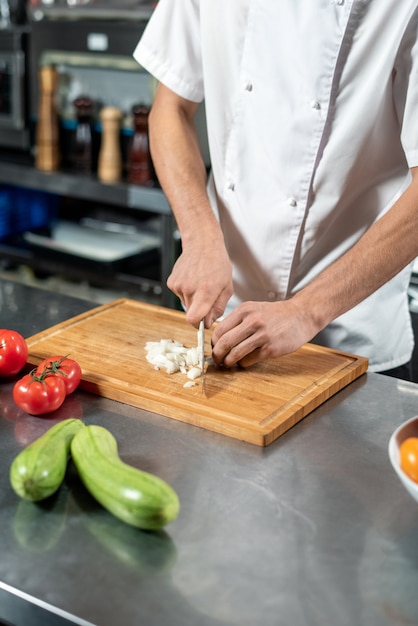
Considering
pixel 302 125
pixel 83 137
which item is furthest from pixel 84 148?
pixel 302 125

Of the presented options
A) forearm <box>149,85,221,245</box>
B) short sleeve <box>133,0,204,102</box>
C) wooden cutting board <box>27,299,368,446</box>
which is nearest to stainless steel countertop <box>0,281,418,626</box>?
wooden cutting board <box>27,299,368,446</box>

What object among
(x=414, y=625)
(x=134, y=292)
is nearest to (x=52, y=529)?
(x=414, y=625)

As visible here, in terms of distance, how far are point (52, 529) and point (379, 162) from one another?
955 mm

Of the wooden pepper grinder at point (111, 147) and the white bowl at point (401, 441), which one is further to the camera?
the wooden pepper grinder at point (111, 147)

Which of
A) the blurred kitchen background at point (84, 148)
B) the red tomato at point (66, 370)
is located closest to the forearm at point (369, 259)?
the red tomato at point (66, 370)

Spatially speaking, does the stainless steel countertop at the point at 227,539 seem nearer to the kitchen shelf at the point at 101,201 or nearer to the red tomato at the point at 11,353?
the red tomato at the point at 11,353

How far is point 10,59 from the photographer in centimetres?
306

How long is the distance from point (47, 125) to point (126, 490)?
2.36 m

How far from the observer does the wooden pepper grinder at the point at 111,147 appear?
289cm

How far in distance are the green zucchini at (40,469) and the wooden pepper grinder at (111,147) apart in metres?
2.01

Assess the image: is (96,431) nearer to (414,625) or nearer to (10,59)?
(414,625)

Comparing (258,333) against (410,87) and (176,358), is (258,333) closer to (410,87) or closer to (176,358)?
(176,358)

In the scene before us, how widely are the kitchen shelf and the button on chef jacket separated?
967 mm

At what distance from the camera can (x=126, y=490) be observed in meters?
0.90
